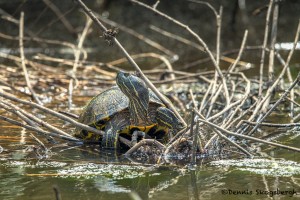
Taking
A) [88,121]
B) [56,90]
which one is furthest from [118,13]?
[88,121]

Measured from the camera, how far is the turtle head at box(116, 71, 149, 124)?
4309 mm

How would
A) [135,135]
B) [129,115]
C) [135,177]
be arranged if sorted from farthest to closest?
[129,115] → [135,135] → [135,177]

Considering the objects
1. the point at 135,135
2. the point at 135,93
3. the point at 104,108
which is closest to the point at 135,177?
the point at 135,135

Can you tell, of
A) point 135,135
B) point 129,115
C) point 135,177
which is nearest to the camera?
point 135,177

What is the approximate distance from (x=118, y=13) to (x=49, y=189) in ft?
31.2

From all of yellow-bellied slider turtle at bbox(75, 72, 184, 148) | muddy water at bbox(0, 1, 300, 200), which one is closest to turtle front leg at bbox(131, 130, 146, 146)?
yellow-bellied slider turtle at bbox(75, 72, 184, 148)

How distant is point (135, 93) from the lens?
4336 millimetres

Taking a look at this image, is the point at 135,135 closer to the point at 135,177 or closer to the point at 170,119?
the point at 170,119

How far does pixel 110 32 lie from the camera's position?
148 inches

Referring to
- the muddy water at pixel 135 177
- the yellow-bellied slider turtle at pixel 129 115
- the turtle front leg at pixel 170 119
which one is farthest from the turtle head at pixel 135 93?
the muddy water at pixel 135 177

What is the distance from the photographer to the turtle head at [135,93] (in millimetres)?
4309

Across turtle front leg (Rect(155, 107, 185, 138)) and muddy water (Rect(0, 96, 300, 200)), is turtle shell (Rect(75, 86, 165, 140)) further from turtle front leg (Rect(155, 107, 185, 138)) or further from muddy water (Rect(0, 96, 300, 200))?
muddy water (Rect(0, 96, 300, 200))

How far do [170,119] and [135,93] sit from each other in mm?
303

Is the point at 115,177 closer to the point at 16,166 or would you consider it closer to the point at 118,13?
the point at 16,166
